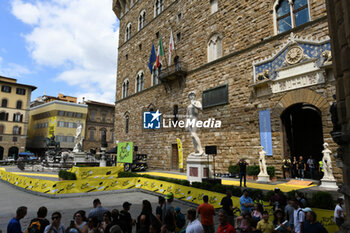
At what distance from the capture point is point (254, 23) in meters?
15.1

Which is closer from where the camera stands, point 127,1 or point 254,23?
point 254,23

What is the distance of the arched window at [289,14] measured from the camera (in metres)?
12.9

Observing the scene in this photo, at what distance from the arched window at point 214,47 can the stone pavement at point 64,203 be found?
12.0 meters

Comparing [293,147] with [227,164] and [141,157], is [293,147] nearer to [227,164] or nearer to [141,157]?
[227,164]

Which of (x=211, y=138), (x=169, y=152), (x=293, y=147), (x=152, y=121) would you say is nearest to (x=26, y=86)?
(x=152, y=121)

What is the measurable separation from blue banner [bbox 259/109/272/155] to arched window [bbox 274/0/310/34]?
525cm

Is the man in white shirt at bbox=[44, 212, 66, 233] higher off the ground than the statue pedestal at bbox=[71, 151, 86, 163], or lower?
lower

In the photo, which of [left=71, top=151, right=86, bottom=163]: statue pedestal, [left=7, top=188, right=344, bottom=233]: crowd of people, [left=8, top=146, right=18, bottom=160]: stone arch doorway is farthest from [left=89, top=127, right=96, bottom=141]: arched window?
[left=7, top=188, right=344, bottom=233]: crowd of people

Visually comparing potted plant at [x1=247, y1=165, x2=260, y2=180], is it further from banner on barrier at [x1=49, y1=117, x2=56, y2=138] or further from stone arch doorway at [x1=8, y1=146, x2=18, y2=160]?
stone arch doorway at [x1=8, y1=146, x2=18, y2=160]

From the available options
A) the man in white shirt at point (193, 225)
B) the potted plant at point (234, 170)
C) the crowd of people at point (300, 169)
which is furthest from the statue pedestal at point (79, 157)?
the man in white shirt at point (193, 225)

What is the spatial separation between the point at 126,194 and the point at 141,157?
36.6ft

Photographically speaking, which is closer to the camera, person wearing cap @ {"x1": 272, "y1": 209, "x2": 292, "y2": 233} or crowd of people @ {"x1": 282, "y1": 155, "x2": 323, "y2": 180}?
person wearing cap @ {"x1": 272, "y1": 209, "x2": 292, "y2": 233}

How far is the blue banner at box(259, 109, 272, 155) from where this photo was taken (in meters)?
13.3

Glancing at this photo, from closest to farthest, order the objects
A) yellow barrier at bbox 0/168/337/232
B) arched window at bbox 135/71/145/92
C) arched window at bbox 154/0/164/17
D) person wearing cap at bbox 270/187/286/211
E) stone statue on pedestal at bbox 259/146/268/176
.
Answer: person wearing cap at bbox 270/187/286/211 < yellow barrier at bbox 0/168/337/232 < stone statue on pedestal at bbox 259/146/268/176 < arched window at bbox 154/0/164/17 < arched window at bbox 135/71/145/92
